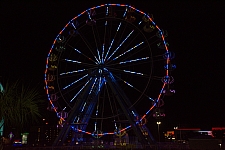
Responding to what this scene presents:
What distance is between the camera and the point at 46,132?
6231 cm

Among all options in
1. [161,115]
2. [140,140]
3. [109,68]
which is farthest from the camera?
[109,68]

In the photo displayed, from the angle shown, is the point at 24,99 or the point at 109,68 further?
the point at 109,68

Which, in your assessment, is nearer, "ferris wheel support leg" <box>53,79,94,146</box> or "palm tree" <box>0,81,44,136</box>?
"palm tree" <box>0,81,44,136</box>

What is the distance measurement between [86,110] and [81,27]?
726 cm

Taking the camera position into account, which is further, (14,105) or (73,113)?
(73,113)

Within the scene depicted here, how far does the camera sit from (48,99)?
22750mm

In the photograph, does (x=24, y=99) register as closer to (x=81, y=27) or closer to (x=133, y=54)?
(x=133, y=54)

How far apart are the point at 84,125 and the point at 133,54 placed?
732cm

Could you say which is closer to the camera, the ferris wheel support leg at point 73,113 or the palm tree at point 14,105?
the palm tree at point 14,105

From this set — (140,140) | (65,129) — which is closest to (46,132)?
(65,129)

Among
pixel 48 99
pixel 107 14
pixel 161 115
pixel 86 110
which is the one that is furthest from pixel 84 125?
pixel 107 14

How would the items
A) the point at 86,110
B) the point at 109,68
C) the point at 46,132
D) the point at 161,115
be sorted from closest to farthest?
the point at 161,115
the point at 109,68
the point at 86,110
the point at 46,132

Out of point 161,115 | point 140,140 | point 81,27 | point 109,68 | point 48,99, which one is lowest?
point 140,140

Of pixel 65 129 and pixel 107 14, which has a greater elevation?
pixel 107 14
